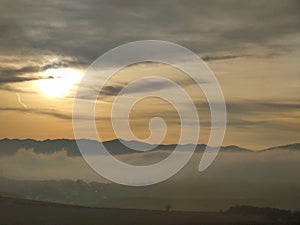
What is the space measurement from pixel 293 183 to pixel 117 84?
1041 mm

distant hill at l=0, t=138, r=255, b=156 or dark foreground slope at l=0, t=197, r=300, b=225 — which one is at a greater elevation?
distant hill at l=0, t=138, r=255, b=156

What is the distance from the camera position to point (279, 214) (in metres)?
3.14

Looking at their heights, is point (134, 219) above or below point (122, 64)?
below

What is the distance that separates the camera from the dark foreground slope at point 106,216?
2873 mm

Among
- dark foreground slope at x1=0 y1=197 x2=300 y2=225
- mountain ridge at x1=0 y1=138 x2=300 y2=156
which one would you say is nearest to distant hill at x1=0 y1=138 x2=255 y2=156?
mountain ridge at x1=0 y1=138 x2=300 y2=156

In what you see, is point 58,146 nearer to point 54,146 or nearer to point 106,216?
point 54,146

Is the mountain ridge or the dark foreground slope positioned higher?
the mountain ridge

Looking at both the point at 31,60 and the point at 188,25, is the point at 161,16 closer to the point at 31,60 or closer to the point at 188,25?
the point at 188,25

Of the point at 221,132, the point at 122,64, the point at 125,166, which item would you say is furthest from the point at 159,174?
the point at 122,64

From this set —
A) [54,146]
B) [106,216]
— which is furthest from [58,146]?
[106,216]

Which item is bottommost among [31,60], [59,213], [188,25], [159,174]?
[59,213]

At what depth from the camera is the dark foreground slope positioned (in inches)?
113

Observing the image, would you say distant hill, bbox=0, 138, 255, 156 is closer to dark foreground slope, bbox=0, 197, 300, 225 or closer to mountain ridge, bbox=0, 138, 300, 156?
mountain ridge, bbox=0, 138, 300, 156

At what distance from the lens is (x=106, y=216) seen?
2.96m
